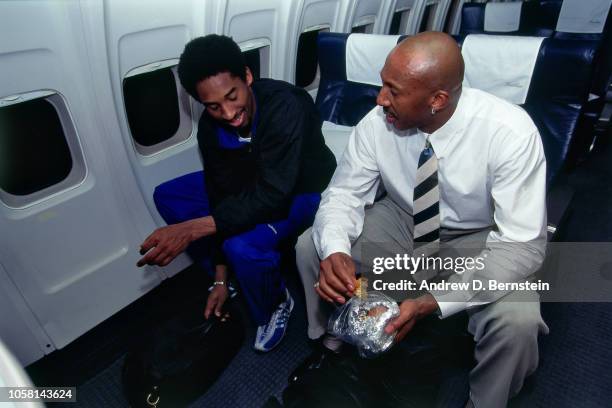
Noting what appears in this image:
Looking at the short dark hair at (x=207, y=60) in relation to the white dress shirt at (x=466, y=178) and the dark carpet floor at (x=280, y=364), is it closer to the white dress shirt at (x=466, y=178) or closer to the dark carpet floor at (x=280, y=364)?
the white dress shirt at (x=466, y=178)

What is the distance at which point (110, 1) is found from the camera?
161cm

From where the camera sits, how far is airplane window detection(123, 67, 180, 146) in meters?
2.10

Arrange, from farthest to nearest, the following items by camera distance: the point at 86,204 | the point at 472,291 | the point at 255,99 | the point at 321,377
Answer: the point at 86,204
the point at 255,99
the point at 321,377
the point at 472,291

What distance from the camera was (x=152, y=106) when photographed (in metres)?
2.21

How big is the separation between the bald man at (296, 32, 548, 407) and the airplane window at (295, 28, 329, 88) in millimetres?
1735

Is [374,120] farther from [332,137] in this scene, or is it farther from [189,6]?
[189,6]

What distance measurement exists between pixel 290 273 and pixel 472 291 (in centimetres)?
140

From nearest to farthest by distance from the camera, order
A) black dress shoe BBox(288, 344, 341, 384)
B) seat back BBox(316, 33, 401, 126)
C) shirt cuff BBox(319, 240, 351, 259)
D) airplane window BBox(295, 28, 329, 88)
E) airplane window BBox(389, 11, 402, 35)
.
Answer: shirt cuff BBox(319, 240, 351, 259)
black dress shoe BBox(288, 344, 341, 384)
seat back BBox(316, 33, 401, 126)
airplane window BBox(295, 28, 329, 88)
airplane window BBox(389, 11, 402, 35)

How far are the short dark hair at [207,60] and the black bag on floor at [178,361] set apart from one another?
1.15 meters

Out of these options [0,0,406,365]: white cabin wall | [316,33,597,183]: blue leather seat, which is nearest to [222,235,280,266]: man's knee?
[0,0,406,365]: white cabin wall

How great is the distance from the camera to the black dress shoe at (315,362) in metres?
1.84

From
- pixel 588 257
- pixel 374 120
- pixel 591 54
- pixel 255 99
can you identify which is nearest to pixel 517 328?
pixel 374 120

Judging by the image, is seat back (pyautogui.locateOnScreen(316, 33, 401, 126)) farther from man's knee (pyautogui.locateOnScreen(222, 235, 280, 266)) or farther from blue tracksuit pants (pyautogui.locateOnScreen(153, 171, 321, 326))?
man's knee (pyautogui.locateOnScreen(222, 235, 280, 266))

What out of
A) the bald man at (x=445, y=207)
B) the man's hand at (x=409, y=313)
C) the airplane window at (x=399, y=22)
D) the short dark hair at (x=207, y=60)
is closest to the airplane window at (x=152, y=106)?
the short dark hair at (x=207, y=60)
